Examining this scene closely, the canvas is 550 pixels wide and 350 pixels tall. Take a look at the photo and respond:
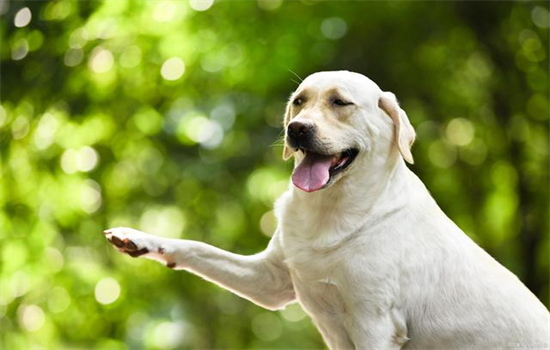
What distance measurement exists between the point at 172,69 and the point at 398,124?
8928 millimetres

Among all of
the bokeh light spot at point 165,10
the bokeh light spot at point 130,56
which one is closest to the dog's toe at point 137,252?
the bokeh light spot at point 165,10

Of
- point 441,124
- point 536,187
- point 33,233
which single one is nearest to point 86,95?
point 33,233

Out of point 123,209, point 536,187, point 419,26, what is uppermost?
point 419,26

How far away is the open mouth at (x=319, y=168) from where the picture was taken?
4.11 m

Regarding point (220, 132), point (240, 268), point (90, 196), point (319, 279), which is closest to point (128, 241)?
point (240, 268)

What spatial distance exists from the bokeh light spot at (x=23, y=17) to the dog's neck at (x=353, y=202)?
3919 mm

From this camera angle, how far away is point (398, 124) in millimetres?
4254

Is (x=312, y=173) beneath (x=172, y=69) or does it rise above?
above

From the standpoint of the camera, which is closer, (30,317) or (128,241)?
(128,241)

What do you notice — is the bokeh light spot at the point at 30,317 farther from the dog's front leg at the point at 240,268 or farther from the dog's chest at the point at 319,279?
the dog's chest at the point at 319,279

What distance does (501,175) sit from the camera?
1374 centimetres

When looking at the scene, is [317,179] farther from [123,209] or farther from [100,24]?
[123,209]

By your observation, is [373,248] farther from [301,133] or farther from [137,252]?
[137,252]

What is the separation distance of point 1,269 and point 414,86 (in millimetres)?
5669
